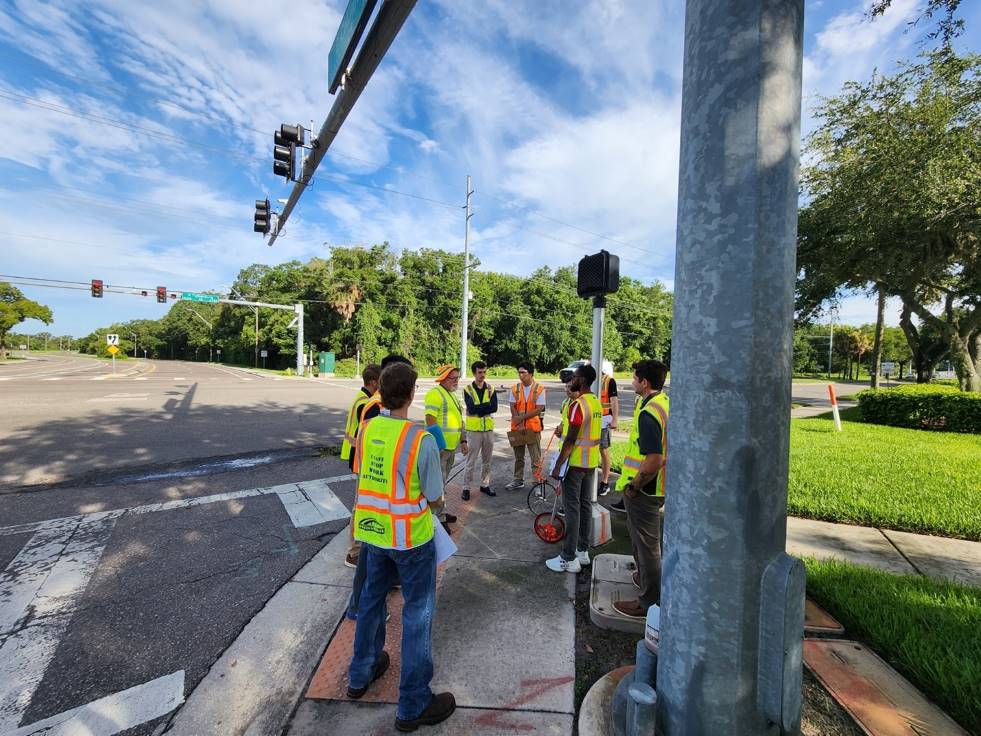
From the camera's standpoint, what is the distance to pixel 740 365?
1630mm

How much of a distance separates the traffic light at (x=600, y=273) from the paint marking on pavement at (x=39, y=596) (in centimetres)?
488

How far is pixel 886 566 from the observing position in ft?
13.9

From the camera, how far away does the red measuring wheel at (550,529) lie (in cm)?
467

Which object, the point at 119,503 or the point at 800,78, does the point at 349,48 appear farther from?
the point at 119,503

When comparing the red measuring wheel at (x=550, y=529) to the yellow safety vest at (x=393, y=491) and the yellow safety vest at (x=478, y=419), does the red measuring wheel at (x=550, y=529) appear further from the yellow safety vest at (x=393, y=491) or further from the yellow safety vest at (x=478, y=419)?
the yellow safety vest at (x=393, y=491)

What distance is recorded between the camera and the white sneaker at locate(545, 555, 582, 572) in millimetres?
4023

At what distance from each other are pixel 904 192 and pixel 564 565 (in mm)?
14542

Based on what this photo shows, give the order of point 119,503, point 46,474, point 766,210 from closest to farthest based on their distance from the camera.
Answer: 1. point 766,210
2. point 119,503
3. point 46,474

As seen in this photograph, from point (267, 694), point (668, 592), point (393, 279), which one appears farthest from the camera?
point (393, 279)

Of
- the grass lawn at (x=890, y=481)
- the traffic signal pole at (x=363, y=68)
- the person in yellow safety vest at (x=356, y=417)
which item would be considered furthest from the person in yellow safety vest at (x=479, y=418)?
the traffic signal pole at (x=363, y=68)

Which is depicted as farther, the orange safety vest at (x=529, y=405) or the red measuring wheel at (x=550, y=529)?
the orange safety vest at (x=529, y=405)

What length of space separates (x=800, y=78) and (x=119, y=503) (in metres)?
7.66

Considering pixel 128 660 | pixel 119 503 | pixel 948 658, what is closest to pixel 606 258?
pixel 948 658

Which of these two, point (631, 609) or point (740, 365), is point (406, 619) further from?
point (740, 365)
